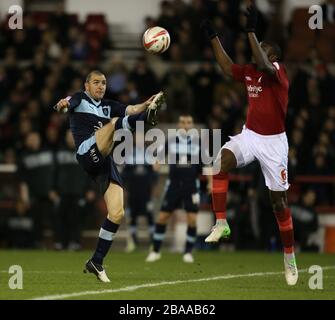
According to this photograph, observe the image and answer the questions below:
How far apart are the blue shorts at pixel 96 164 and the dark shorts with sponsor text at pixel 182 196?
15.8 feet

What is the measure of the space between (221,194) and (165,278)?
1.24 meters

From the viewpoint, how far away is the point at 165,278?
11797 millimetres

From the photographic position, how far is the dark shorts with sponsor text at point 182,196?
16016 millimetres

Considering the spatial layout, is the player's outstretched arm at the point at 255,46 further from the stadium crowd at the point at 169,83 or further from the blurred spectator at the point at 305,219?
the blurred spectator at the point at 305,219

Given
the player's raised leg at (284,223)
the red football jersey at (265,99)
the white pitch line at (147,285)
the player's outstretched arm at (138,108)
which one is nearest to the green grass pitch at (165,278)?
the white pitch line at (147,285)

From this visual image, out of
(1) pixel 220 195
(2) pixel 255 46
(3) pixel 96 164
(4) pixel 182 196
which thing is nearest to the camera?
(2) pixel 255 46

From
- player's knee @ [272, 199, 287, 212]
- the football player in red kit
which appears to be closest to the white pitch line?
the football player in red kit

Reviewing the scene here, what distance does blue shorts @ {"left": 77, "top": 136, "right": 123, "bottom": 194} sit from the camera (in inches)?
434

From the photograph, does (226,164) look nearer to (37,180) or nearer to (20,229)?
(37,180)

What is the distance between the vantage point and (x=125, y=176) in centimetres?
1928

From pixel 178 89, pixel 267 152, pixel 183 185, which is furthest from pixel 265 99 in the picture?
pixel 178 89

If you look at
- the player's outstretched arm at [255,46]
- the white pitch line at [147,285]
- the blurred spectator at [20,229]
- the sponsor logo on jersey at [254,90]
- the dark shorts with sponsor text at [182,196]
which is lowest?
the blurred spectator at [20,229]

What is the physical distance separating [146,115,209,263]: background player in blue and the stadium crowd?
2707 mm

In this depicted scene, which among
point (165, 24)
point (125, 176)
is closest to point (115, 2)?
point (165, 24)
